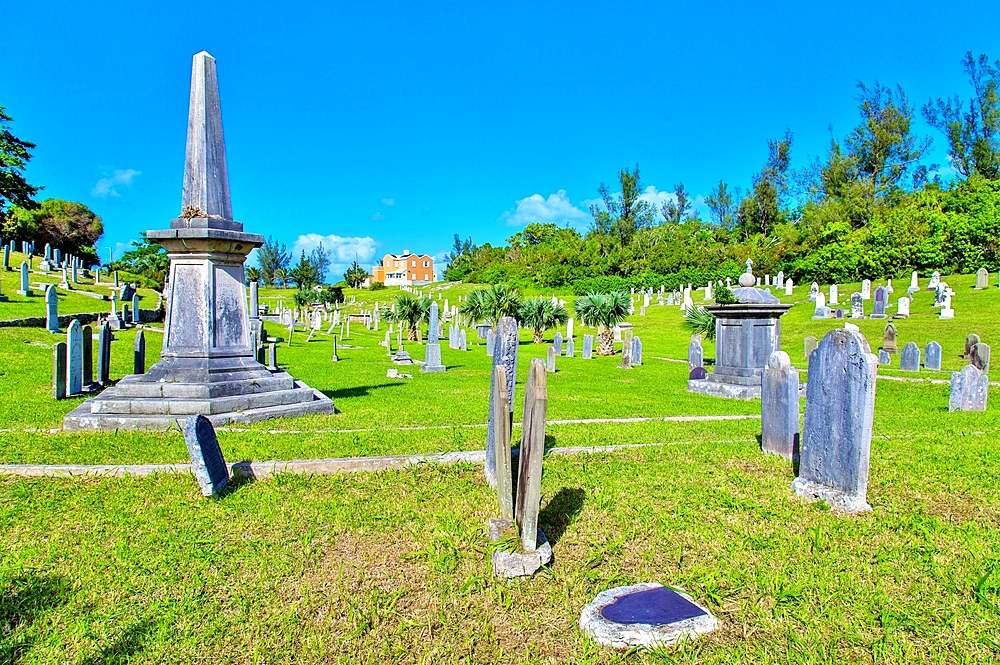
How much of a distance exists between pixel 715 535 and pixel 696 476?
1.30 meters

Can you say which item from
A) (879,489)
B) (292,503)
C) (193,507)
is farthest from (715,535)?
(193,507)

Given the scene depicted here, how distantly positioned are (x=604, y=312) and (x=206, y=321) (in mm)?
17740

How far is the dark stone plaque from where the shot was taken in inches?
111

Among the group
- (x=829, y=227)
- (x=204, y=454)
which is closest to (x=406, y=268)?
(x=829, y=227)

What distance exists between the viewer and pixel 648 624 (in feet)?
9.12

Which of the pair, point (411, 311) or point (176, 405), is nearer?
point (176, 405)

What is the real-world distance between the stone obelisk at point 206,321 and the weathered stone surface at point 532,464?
16.4 feet

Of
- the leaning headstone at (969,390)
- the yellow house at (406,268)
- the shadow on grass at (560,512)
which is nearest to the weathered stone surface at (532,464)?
the shadow on grass at (560,512)

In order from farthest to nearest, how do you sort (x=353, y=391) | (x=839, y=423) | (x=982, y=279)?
(x=982, y=279) < (x=353, y=391) < (x=839, y=423)

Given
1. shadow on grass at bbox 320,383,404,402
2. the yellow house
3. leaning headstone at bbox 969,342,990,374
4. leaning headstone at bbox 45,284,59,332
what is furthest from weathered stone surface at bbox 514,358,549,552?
the yellow house

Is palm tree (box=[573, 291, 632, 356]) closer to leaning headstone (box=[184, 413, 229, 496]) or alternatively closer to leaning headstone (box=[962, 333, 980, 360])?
leaning headstone (box=[962, 333, 980, 360])

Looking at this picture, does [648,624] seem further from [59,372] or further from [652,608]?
[59,372]

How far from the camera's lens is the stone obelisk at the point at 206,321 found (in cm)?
729

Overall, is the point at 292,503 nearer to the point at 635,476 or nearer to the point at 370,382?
the point at 635,476
